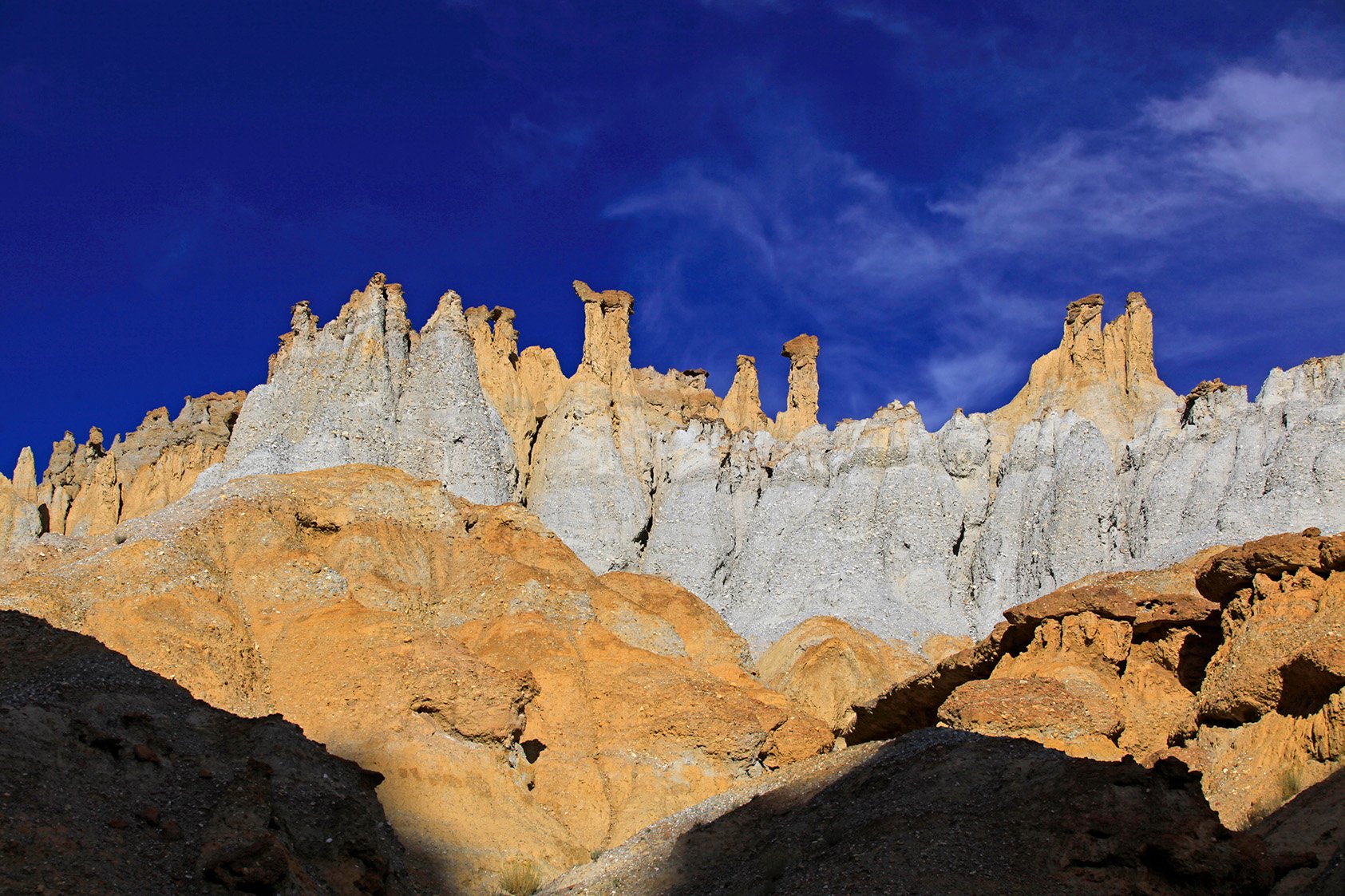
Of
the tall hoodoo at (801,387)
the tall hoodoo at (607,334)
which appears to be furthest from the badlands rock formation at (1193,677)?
the tall hoodoo at (801,387)

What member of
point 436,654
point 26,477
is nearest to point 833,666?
point 436,654

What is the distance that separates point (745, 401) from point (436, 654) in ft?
218

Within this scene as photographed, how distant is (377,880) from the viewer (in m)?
17.3

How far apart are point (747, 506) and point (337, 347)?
79.2 feet

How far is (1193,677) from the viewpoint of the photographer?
22031 millimetres

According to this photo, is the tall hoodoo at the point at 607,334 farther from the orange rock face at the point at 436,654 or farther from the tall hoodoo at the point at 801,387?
the orange rock face at the point at 436,654

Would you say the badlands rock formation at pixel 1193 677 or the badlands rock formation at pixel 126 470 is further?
the badlands rock formation at pixel 126 470

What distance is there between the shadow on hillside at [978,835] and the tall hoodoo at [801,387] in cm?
6631

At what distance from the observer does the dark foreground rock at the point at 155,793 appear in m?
13.9

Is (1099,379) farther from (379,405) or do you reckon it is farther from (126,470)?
(126,470)

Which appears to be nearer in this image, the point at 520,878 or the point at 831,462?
the point at 520,878

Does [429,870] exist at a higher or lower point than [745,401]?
lower

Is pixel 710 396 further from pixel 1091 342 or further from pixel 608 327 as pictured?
pixel 1091 342

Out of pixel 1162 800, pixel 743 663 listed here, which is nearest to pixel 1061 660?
pixel 1162 800
